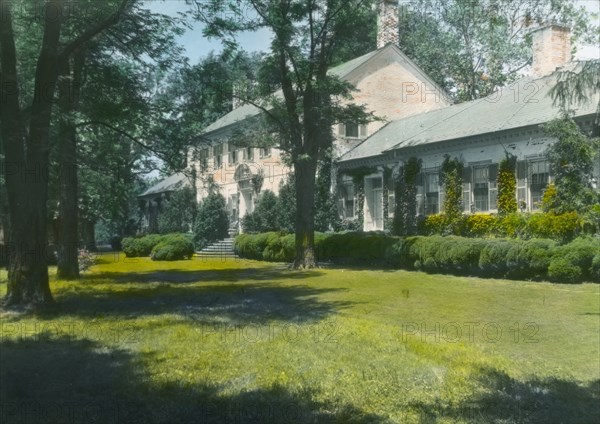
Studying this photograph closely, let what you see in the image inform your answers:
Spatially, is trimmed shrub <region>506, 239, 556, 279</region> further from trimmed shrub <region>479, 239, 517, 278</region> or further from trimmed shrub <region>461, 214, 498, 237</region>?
trimmed shrub <region>461, 214, 498, 237</region>

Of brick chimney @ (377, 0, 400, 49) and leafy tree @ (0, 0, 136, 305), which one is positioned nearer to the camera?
leafy tree @ (0, 0, 136, 305)

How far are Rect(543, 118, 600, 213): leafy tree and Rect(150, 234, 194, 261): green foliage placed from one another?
18900 millimetres

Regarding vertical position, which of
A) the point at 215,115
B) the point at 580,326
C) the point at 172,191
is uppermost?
the point at 215,115

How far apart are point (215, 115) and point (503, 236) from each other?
3215cm

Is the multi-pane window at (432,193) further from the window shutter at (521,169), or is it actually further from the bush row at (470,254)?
the window shutter at (521,169)

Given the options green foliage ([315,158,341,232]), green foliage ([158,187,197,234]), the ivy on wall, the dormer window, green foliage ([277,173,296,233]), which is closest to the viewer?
the ivy on wall

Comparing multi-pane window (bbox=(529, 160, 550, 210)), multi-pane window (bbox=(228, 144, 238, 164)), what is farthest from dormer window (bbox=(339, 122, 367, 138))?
multi-pane window (bbox=(529, 160, 550, 210))

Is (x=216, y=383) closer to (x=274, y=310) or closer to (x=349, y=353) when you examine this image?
(x=349, y=353)

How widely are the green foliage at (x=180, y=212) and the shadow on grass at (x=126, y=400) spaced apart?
38051mm

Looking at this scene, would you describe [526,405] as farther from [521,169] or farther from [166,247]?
[166,247]

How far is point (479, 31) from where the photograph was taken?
1481 inches

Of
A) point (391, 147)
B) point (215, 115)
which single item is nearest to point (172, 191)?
point (215, 115)

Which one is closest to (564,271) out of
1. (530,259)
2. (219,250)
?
(530,259)

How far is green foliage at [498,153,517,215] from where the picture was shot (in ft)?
78.5
